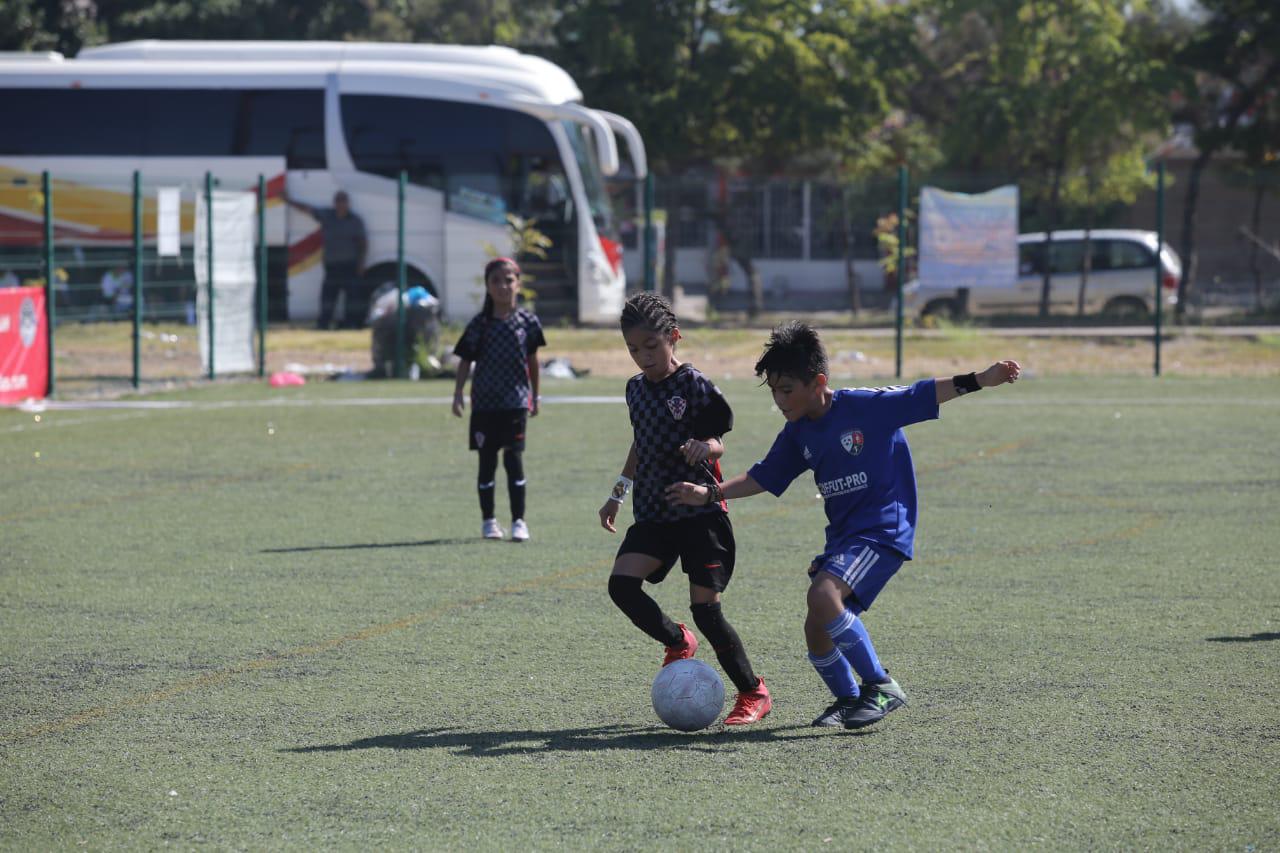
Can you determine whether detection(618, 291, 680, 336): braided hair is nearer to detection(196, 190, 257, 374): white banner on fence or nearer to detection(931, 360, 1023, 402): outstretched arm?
detection(931, 360, 1023, 402): outstretched arm

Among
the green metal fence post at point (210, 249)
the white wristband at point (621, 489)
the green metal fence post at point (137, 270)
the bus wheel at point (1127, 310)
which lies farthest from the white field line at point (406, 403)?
the white wristband at point (621, 489)

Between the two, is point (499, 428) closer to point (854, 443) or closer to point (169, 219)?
point (854, 443)

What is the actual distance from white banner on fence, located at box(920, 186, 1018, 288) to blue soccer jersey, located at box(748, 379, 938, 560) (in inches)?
629

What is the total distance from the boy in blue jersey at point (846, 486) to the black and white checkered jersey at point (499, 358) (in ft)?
13.5

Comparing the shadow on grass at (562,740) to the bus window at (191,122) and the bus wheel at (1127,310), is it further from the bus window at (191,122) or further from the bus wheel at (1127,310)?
the bus window at (191,122)

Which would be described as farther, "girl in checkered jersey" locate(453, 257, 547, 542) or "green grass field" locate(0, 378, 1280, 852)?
"girl in checkered jersey" locate(453, 257, 547, 542)

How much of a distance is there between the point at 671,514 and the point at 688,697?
0.69 meters

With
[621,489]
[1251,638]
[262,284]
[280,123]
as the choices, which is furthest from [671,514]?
[280,123]

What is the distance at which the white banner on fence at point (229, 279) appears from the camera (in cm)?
2059

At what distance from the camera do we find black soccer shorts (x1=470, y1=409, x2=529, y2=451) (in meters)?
9.72

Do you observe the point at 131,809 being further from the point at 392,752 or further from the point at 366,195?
the point at 366,195

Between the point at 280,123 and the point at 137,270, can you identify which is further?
the point at 280,123

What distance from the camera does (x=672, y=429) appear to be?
19.6 ft

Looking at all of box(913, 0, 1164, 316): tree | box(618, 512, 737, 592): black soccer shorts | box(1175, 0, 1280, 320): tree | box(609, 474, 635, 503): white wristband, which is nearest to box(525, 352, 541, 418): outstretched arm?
box(609, 474, 635, 503): white wristband
